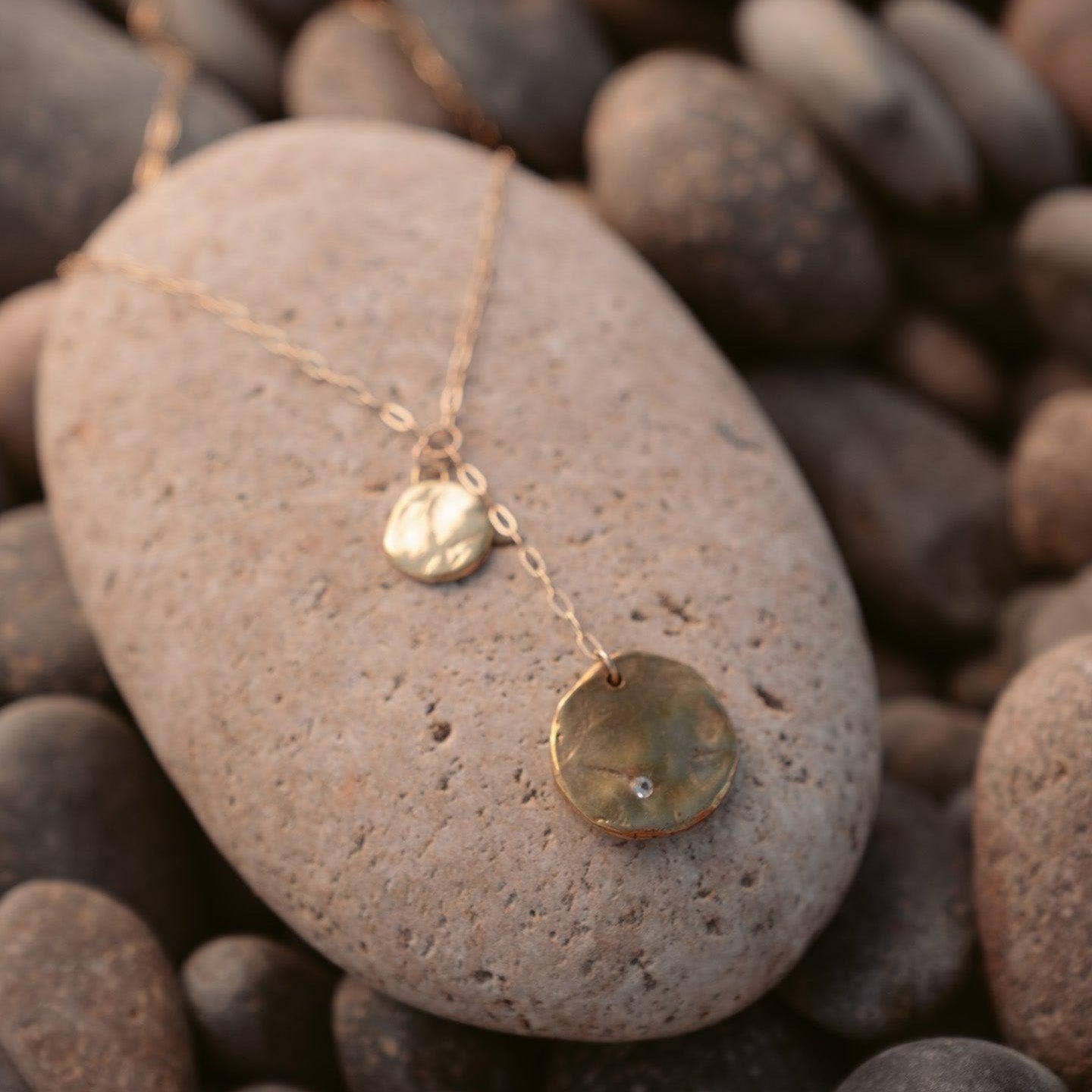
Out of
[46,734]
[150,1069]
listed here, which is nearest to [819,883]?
[150,1069]

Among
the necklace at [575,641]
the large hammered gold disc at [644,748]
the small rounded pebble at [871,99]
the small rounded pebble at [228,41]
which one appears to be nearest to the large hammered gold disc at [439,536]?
the necklace at [575,641]

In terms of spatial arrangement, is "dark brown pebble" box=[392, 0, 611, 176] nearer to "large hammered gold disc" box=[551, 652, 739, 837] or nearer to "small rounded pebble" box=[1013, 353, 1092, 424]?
"small rounded pebble" box=[1013, 353, 1092, 424]

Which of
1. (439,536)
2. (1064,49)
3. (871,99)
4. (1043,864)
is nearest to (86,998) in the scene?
(439,536)

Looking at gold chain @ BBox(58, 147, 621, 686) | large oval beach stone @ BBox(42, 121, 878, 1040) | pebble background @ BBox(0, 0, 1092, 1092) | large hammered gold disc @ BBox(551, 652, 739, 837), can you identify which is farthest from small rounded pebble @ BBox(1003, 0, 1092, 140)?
large hammered gold disc @ BBox(551, 652, 739, 837)

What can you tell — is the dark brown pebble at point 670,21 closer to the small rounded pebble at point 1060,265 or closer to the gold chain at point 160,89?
the small rounded pebble at point 1060,265

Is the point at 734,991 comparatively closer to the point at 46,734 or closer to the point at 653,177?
the point at 46,734

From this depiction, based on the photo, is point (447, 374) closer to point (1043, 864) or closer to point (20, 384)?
point (20, 384)

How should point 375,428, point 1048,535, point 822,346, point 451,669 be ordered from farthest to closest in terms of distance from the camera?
point 822,346, point 1048,535, point 375,428, point 451,669
